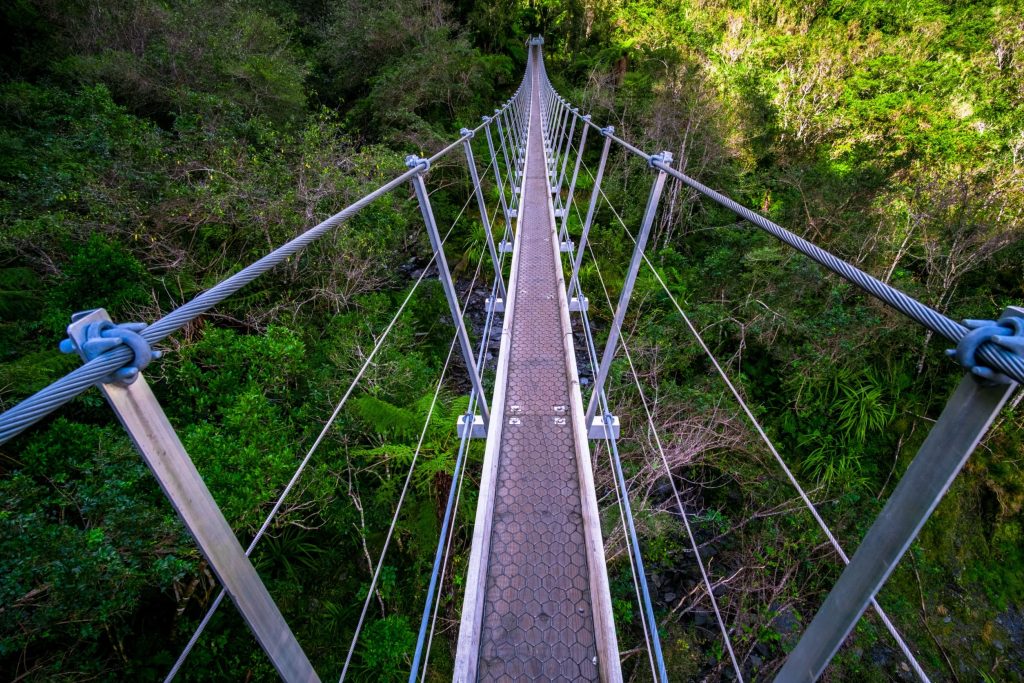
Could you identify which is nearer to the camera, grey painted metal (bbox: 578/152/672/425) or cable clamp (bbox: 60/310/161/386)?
cable clamp (bbox: 60/310/161/386)

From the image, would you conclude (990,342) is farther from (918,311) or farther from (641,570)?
(641,570)

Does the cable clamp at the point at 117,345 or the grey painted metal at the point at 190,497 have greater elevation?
the cable clamp at the point at 117,345

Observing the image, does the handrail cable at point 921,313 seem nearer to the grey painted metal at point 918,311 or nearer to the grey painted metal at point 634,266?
the grey painted metal at point 918,311

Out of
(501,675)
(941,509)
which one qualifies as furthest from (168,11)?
(941,509)

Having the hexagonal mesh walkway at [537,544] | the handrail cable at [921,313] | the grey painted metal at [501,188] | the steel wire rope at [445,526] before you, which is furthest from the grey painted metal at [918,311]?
the grey painted metal at [501,188]

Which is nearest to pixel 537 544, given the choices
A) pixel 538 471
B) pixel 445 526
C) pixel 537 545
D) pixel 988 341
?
pixel 537 545

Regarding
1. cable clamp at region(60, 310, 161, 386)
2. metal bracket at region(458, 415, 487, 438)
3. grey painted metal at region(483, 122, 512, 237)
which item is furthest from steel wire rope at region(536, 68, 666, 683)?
grey painted metal at region(483, 122, 512, 237)

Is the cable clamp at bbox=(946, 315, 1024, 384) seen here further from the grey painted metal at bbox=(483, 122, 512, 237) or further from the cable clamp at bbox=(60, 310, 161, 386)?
the grey painted metal at bbox=(483, 122, 512, 237)
